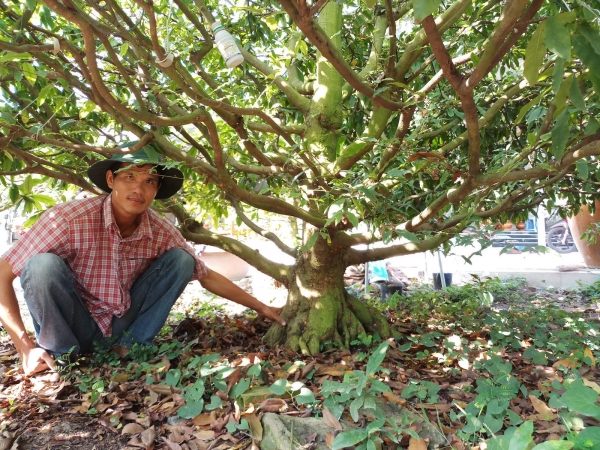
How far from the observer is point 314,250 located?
2674mm

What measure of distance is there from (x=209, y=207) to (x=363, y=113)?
1188 millimetres

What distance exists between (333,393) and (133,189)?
1.41 meters

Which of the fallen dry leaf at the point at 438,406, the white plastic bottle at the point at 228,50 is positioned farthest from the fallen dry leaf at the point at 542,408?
the white plastic bottle at the point at 228,50

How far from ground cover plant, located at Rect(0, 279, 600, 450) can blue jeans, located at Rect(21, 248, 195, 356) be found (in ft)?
0.57

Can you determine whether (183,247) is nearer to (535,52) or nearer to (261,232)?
(261,232)

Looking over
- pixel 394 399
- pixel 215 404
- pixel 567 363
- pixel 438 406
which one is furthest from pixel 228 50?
pixel 567 363

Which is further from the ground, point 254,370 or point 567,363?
point 254,370

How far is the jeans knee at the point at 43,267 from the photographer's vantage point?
2.25 metres

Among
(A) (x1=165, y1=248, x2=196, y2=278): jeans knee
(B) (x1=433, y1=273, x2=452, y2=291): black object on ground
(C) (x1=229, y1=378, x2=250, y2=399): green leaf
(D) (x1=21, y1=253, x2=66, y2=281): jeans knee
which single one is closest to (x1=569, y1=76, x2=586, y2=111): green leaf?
(C) (x1=229, y1=378, x2=250, y2=399): green leaf

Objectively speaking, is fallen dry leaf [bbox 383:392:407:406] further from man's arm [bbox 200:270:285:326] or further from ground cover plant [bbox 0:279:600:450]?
man's arm [bbox 200:270:285:326]

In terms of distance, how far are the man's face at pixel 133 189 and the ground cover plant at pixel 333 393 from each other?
28.5 inches

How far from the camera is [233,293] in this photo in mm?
2713

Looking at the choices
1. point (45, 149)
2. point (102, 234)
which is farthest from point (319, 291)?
point (45, 149)

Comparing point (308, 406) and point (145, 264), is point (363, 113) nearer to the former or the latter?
point (145, 264)
